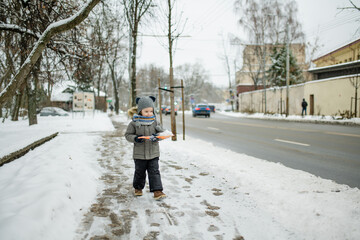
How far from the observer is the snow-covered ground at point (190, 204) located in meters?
2.77

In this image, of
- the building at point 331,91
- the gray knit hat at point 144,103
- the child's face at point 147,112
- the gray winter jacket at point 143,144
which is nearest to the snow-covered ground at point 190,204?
the gray winter jacket at point 143,144

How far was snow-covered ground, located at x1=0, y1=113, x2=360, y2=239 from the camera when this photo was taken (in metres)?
2.77

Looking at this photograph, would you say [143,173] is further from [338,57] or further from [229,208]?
[338,57]

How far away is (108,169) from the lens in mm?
5570

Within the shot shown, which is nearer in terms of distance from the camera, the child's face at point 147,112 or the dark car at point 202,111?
the child's face at point 147,112

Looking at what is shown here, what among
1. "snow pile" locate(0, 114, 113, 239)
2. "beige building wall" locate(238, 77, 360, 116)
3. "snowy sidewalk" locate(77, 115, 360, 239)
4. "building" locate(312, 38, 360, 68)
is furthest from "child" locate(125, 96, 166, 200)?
"building" locate(312, 38, 360, 68)

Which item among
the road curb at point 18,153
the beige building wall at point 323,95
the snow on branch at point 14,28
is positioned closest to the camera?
the road curb at point 18,153

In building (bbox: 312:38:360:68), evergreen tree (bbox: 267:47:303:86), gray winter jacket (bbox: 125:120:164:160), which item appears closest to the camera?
gray winter jacket (bbox: 125:120:164:160)

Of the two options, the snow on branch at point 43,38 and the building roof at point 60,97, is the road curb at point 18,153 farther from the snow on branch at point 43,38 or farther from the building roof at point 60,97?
the building roof at point 60,97

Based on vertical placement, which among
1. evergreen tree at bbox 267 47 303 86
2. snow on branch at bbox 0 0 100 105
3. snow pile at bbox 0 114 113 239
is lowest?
snow pile at bbox 0 114 113 239

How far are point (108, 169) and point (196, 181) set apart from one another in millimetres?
2030

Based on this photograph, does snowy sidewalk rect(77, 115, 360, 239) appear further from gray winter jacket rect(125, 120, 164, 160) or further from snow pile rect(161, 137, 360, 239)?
gray winter jacket rect(125, 120, 164, 160)

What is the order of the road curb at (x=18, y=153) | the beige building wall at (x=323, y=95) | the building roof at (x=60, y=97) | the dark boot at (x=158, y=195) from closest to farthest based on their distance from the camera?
the dark boot at (x=158, y=195), the road curb at (x=18, y=153), the beige building wall at (x=323, y=95), the building roof at (x=60, y=97)

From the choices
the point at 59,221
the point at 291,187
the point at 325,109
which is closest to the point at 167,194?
the point at 59,221
